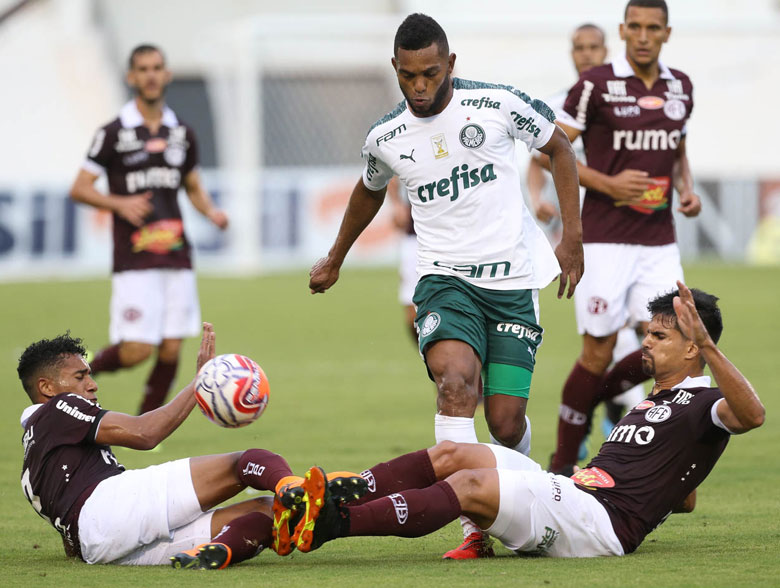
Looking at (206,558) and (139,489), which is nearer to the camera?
(206,558)

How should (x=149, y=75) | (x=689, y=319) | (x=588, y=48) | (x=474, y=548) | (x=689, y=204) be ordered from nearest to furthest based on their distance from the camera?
1. (x=689, y=319)
2. (x=474, y=548)
3. (x=689, y=204)
4. (x=588, y=48)
5. (x=149, y=75)

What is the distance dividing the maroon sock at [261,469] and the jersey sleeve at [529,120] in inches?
76.7

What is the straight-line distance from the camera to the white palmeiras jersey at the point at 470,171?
20.5 feet

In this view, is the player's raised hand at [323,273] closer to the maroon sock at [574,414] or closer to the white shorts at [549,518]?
the white shorts at [549,518]

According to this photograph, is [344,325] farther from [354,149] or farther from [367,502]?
[367,502]

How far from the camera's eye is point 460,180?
627cm

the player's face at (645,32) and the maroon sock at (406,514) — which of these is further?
the player's face at (645,32)

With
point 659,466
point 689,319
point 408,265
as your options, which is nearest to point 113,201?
point 408,265

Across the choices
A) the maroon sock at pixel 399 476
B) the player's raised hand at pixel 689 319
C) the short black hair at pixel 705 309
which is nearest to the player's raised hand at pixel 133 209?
the maroon sock at pixel 399 476

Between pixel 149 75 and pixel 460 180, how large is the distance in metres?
4.62

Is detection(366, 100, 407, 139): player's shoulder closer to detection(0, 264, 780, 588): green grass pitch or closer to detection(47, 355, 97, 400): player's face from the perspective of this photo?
detection(47, 355, 97, 400): player's face

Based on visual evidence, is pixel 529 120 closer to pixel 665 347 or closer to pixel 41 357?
pixel 665 347

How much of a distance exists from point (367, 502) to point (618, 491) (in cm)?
108

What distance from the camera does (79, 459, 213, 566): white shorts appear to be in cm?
560
